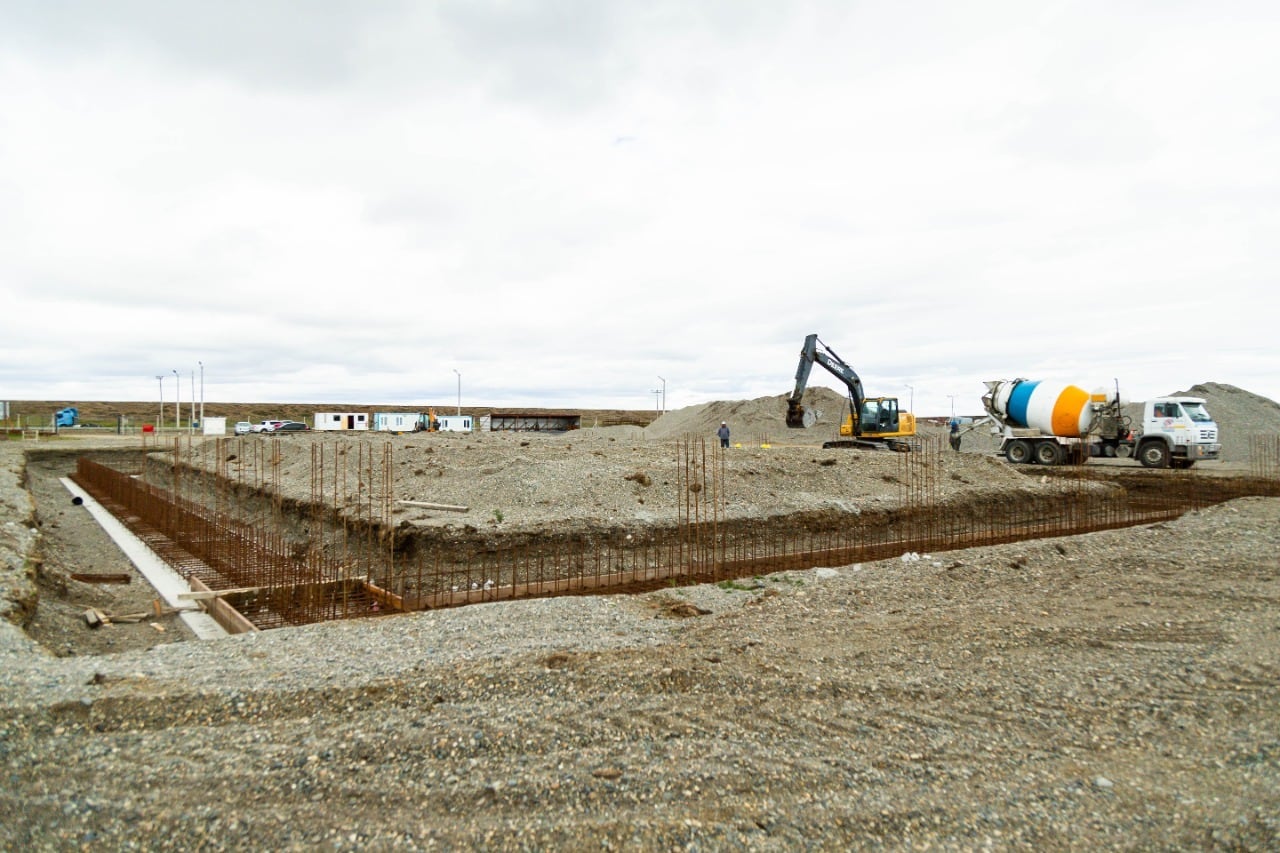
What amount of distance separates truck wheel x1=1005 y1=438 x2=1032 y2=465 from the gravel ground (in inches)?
696

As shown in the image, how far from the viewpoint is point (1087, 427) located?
881 inches

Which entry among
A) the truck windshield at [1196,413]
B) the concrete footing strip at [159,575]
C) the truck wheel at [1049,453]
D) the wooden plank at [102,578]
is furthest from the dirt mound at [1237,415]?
the wooden plank at [102,578]

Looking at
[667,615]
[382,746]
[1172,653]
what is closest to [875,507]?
[667,615]

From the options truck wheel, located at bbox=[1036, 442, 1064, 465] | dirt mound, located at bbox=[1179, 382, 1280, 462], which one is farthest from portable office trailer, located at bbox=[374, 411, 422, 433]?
dirt mound, located at bbox=[1179, 382, 1280, 462]

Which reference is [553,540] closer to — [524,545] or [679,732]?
[524,545]

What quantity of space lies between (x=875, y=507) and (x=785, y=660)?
409 inches

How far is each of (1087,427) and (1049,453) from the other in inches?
52.2

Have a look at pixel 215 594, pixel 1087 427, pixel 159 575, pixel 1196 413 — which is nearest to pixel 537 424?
pixel 1087 427

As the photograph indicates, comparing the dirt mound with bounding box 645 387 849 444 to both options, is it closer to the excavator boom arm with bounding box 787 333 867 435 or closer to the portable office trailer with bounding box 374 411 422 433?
the excavator boom arm with bounding box 787 333 867 435

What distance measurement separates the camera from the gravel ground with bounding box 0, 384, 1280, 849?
3.15m

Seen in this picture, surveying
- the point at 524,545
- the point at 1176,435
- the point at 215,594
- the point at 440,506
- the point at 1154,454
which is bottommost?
the point at 215,594

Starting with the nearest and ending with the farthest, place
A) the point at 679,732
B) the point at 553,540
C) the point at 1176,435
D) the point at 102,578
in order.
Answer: the point at 679,732
the point at 553,540
the point at 102,578
the point at 1176,435

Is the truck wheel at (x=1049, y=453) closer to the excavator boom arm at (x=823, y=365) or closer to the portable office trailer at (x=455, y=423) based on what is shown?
the excavator boom arm at (x=823, y=365)

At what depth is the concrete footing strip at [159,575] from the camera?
8836mm
